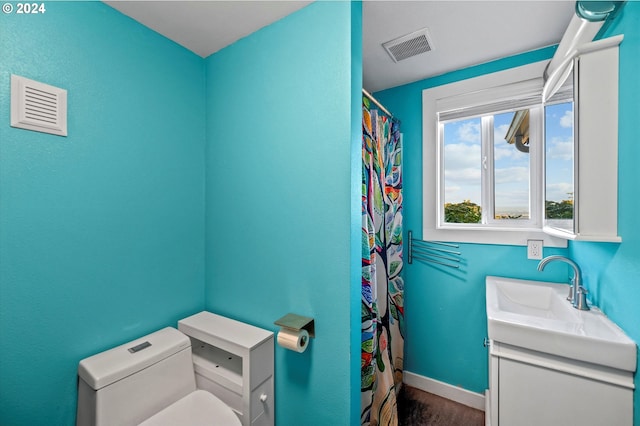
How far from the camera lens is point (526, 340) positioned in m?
1.10

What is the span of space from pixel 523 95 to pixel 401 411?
2.33 meters

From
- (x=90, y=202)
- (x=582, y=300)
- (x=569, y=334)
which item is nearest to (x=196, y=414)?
(x=90, y=202)

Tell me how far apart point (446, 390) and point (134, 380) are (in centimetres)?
205

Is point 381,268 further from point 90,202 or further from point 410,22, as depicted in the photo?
point 90,202

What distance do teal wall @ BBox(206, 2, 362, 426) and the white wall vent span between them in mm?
698

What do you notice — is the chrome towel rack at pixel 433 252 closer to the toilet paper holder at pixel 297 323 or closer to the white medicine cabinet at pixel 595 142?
the white medicine cabinet at pixel 595 142

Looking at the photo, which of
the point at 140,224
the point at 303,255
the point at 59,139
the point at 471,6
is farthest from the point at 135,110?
the point at 471,6

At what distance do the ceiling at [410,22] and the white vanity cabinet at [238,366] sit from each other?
1.65 metres

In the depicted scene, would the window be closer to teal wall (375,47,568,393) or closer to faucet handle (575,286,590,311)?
teal wall (375,47,568,393)

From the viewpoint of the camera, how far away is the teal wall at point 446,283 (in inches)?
71.2

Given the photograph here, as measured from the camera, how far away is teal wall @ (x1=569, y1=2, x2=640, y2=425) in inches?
38.2

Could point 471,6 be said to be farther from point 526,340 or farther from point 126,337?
point 126,337

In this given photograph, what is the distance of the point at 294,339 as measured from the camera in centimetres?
115

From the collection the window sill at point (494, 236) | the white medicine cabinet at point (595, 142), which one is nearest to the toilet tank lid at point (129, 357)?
the window sill at point (494, 236)
